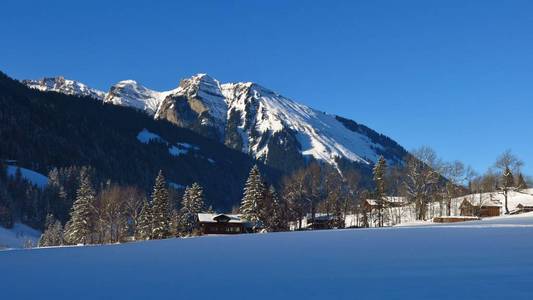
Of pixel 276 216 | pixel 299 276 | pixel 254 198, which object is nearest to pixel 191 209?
pixel 254 198

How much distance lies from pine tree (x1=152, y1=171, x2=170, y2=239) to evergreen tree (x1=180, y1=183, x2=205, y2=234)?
8033 millimetres

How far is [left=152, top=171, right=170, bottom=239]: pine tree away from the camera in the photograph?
80688 millimetres

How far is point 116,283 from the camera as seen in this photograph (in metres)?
16.9

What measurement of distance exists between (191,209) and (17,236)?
238 feet

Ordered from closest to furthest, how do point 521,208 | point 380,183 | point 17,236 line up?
point 380,183
point 521,208
point 17,236

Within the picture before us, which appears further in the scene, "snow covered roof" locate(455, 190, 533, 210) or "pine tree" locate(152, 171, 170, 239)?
"snow covered roof" locate(455, 190, 533, 210)

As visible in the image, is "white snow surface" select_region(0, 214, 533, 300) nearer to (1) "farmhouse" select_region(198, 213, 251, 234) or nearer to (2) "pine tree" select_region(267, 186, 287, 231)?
(2) "pine tree" select_region(267, 186, 287, 231)

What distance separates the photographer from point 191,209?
3728 inches

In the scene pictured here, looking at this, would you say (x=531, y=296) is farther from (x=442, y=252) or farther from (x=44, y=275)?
(x=44, y=275)

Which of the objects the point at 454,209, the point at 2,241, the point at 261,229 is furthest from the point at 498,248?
the point at 2,241

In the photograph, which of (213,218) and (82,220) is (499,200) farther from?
(82,220)

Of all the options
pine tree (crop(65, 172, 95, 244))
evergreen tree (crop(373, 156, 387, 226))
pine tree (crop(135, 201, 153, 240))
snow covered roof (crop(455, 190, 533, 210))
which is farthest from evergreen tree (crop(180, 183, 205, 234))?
snow covered roof (crop(455, 190, 533, 210))

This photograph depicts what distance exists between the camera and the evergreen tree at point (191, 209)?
91.2 metres

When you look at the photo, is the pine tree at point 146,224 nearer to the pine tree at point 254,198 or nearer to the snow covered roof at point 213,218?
the snow covered roof at point 213,218
